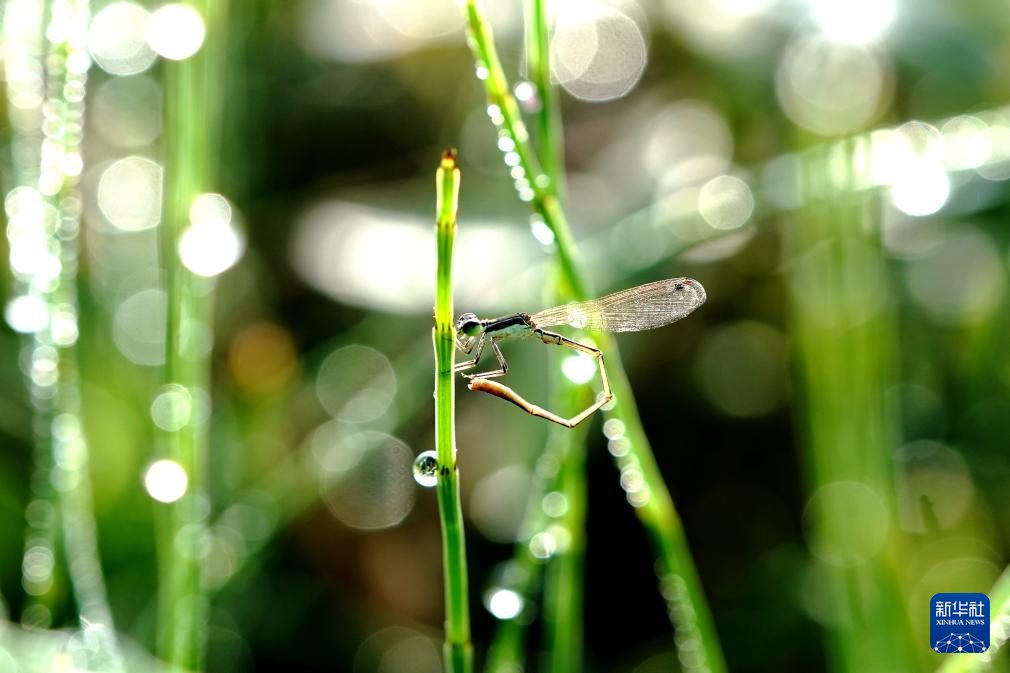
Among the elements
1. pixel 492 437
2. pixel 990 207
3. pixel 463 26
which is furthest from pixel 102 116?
pixel 990 207

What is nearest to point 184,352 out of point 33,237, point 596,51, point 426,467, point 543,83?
point 33,237

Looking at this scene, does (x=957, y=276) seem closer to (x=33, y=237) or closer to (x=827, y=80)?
(x=827, y=80)

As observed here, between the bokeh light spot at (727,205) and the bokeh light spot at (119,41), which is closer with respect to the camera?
the bokeh light spot at (727,205)

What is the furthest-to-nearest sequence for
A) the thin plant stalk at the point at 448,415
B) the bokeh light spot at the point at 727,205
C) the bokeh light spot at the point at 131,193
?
the bokeh light spot at the point at 131,193
the bokeh light spot at the point at 727,205
the thin plant stalk at the point at 448,415

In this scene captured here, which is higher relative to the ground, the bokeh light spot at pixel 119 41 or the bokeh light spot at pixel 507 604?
the bokeh light spot at pixel 119 41

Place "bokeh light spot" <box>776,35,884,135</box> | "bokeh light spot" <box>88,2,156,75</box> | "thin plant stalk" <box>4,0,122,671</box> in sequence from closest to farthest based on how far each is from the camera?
"thin plant stalk" <box>4,0,122,671</box> → "bokeh light spot" <box>776,35,884,135</box> → "bokeh light spot" <box>88,2,156,75</box>

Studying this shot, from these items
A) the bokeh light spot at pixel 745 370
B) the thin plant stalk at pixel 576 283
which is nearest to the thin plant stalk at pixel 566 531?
the thin plant stalk at pixel 576 283

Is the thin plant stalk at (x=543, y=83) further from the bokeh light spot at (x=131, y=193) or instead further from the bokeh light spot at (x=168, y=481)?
the bokeh light spot at (x=131, y=193)

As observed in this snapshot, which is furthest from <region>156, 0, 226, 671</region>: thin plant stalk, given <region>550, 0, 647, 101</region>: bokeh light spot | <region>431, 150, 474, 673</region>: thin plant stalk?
<region>550, 0, 647, 101</region>: bokeh light spot

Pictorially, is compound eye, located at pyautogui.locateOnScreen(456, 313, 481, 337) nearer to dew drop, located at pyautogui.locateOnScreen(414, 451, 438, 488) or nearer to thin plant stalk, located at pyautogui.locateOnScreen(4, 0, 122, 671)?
dew drop, located at pyautogui.locateOnScreen(414, 451, 438, 488)
